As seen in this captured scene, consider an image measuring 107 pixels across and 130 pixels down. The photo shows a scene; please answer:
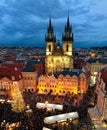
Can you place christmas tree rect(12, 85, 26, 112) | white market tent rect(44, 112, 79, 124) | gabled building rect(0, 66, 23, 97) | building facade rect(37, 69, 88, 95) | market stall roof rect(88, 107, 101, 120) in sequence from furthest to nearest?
building facade rect(37, 69, 88, 95) → gabled building rect(0, 66, 23, 97) → christmas tree rect(12, 85, 26, 112) → market stall roof rect(88, 107, 101, 120) → white market tent rect(44, 112, 79, 124)

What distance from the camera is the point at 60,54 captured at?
82.1 m

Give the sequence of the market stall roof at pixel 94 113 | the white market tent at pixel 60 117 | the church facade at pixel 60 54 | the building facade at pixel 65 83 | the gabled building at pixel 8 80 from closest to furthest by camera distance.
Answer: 1. the white market tent at pixel 60 117
2. the market stall roof at pixel 94 113
3. the gabled building at pixel 8 80
4. the building facade at pixel 65 83
5. the church facade at pixel 60 54

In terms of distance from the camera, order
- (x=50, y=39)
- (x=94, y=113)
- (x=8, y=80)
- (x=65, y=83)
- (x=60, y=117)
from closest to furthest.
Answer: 1. (x=60, y=117)
2. (x=94, y=113)
3. (x=8, y=80)
4. (x=65, y=83)
5. (x=50, y=39)

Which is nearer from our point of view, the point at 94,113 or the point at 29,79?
the point at 94,113

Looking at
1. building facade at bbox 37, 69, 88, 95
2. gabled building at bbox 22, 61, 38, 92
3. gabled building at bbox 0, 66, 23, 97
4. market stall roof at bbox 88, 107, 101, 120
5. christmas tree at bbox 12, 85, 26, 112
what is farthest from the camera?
gabled building at bbox 22, 61, 38, 92

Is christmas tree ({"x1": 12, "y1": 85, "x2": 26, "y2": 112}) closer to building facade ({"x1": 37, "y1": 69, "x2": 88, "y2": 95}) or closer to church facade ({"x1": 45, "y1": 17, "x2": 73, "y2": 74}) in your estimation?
building facade ({"x1": 37, "y1": 69, "x2": 88, "y2": 95})

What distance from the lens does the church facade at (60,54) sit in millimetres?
82375

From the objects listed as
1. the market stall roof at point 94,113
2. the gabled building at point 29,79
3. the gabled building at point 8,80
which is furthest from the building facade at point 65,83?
the market stall roof at point 94,113

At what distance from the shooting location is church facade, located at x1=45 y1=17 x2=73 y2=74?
82.4 meters

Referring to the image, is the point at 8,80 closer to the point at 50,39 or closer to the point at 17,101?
the point at 17,101

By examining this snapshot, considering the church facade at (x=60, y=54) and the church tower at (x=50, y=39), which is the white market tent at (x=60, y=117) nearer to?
the church facade at (x=60, y=54)

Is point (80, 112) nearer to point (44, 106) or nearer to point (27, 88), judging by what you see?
point (44, 106)

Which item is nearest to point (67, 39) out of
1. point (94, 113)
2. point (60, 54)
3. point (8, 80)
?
point (60, 54)

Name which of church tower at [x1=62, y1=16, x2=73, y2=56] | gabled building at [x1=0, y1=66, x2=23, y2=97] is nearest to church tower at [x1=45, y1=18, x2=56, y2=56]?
church tower at [x1=62, y1=16, x2=73, y2=56]
